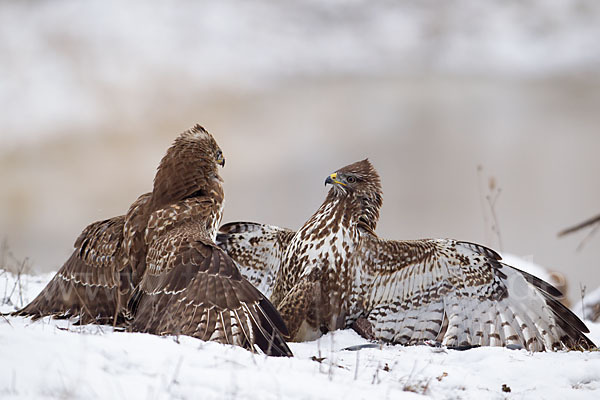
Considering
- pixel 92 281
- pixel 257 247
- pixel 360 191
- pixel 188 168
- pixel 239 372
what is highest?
pixel 360 191

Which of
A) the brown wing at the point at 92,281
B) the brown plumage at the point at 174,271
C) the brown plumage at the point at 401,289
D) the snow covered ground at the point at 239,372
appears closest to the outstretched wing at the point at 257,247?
the brown plumage at the point at 401,289

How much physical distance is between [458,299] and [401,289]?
1.82 feet

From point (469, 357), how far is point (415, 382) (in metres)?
1.02

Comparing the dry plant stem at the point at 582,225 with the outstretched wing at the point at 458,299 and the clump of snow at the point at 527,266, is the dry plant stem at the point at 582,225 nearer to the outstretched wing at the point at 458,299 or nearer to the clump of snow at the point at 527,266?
the outstretched wing at the point at 458,299

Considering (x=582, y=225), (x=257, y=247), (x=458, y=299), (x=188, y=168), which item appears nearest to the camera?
(x=582, y=225)

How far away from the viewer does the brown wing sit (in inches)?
208

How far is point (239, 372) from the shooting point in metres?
3.40

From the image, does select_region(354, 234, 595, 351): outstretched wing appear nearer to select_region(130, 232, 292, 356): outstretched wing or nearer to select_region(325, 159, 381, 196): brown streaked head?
select_region(325, 159, 381, 196): brown streaked head

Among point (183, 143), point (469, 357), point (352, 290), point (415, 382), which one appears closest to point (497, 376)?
point (469, 357)

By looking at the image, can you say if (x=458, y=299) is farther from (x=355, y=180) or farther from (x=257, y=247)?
(x=257, y=247)

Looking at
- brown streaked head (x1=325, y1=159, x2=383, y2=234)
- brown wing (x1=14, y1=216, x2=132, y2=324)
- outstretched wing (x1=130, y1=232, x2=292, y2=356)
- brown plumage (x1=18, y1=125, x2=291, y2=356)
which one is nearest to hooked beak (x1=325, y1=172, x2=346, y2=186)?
brown streaked head (x1=325, y1=159, x2=383, y2=234)

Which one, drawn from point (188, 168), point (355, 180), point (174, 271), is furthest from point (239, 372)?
point (355, 180)

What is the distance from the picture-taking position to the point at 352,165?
21.0 ft

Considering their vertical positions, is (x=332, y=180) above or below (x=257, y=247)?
above
